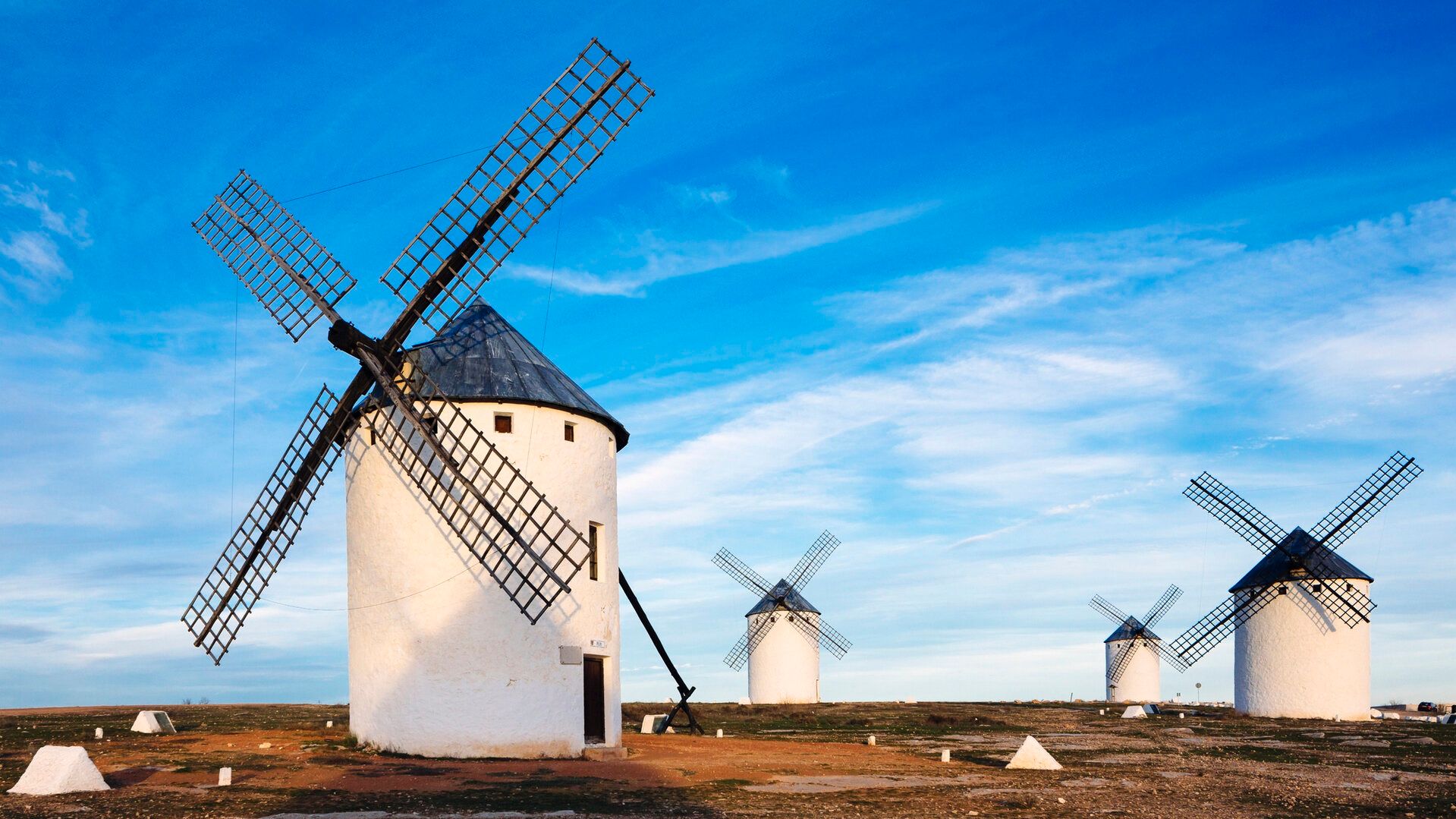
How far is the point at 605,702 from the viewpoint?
22906mm

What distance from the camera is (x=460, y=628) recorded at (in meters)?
21.1

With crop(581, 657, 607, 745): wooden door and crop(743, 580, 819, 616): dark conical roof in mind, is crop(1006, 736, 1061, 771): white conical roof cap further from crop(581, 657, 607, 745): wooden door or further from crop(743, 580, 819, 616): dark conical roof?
crop(743, 580, 819, 616): dark conical roof

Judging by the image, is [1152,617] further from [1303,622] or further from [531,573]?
[531,573]

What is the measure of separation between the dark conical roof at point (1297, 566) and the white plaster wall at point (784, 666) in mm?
21364

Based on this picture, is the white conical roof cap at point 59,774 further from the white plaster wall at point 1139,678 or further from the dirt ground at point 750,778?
the white plaster wall at point 1139,678

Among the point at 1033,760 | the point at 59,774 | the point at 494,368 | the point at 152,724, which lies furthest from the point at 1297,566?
the point at 59,774

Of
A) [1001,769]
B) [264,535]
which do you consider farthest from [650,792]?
[264,535]

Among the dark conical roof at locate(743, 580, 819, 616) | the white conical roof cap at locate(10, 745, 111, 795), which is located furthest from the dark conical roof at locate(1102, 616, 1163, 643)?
the white conical roof cap at locate(10, 745, 111, 795)

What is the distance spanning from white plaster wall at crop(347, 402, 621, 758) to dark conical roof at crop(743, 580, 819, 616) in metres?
35.9

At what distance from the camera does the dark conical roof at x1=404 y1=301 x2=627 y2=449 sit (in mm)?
22016

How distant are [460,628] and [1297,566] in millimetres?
34245

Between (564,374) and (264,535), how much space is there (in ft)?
22.3

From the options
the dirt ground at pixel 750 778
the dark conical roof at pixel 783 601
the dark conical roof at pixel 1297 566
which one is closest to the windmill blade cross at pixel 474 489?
the dirt ground at pixel 750 778

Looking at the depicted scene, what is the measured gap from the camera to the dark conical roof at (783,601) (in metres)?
58.4
